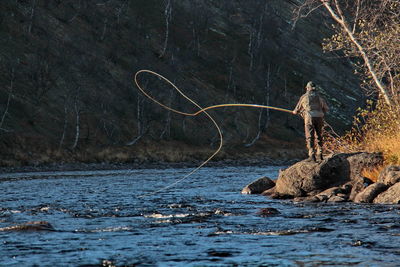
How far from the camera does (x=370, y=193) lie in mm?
20156

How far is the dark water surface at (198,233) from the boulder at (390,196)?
0.75 m

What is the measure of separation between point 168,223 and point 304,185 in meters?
7.63

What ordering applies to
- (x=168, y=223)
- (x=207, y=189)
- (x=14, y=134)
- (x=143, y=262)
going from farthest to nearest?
(x=14, y=134) < (x=207, y=189) < (x=168, y=223) < (x=143, y=262)

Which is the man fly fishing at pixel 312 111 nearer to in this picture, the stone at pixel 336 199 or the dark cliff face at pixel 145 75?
the stone at pixel 336 199

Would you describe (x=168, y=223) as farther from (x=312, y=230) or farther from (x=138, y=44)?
(x=138, y=44)

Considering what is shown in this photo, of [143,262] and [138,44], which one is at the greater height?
[138,44]

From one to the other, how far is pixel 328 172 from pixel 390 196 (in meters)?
3.37

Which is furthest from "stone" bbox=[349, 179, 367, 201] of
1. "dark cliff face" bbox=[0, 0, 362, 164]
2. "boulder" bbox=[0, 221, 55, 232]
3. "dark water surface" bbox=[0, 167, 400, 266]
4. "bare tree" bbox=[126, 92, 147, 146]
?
"bare tree" bbox=[126, 92, 147, 146]

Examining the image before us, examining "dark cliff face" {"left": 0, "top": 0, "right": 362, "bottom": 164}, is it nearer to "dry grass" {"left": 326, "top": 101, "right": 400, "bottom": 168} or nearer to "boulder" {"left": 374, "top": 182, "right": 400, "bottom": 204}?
"dry grass" {"left": 326, "top": 101, "right": 400, "bottom": 168}

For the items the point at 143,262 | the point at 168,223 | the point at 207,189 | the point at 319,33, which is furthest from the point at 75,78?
the point at 319,33

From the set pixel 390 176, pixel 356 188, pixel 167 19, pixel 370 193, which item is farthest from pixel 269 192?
pixel 167 19

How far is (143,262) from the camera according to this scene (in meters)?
11.3

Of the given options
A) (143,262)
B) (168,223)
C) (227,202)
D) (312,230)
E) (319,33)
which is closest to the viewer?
(143,262)

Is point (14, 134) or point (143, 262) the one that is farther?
point (14, 134)
